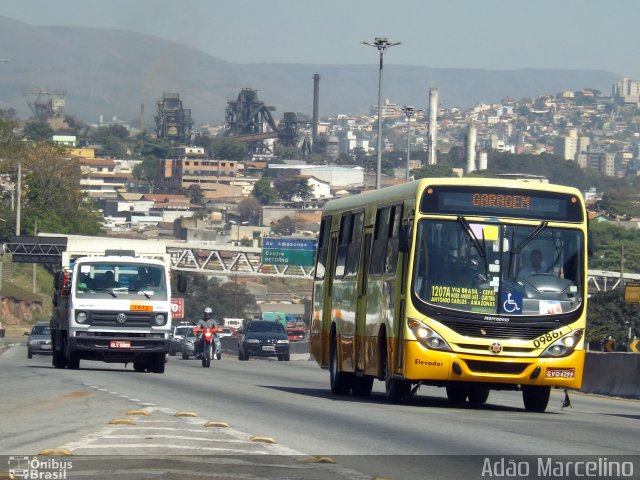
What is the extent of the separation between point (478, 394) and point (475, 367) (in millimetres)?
4265

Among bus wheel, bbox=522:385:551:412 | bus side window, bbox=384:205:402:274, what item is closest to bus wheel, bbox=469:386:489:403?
bus wheel, bbox=522:385:551:412

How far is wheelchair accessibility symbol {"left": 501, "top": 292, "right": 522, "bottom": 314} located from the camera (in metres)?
20.4

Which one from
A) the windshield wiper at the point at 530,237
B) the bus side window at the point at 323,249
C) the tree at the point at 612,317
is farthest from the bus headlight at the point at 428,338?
the tree at the point at 612,317

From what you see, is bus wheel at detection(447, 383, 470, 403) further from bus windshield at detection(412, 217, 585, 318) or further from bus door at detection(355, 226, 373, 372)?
bus windshield at detection(412, 217, 585, 318)

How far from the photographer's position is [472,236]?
68.1ft

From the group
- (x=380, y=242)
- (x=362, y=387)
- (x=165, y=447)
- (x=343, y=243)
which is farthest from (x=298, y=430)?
(x=343, y=243)

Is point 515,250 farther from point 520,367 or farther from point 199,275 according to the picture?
point 199,275

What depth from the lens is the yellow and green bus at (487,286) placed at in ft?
66.9

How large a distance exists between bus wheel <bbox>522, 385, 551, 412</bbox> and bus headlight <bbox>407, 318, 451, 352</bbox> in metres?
1.82

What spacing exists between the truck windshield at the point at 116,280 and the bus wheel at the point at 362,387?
7112 mm

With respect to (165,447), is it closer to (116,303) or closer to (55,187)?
(116,303)

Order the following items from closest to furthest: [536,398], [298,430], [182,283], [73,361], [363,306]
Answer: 1. [298,430]
2. [536,398]
3. [363,306]
4. [182,283]
5. [73,361]

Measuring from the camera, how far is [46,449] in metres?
13.9

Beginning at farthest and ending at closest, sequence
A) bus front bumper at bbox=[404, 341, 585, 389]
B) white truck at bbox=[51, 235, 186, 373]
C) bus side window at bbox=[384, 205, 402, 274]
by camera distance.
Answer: white truck at bbox=[51, 235, 186, 373] → bus side window at bbox=[384, 205, 402, 274] → bus front bumper at bbox=[404, 341, 585, 389]
